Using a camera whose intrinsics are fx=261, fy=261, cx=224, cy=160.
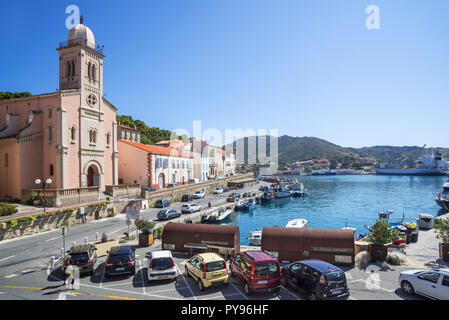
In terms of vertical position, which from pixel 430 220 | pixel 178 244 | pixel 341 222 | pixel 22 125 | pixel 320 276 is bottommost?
pixel 341 222

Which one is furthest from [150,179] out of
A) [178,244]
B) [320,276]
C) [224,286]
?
[320,276]

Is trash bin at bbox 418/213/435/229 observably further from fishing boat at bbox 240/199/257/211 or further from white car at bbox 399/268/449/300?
white car at bbox 399/268/449/300

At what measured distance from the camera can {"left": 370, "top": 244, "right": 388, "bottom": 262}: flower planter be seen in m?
14.2

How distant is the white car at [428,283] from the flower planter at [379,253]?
3892mm

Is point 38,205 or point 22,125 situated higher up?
point 22,125

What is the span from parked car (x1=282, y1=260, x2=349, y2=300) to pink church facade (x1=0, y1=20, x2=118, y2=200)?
3202 cm

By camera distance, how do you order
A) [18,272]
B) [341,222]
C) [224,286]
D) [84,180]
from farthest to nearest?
[341,222] → [84,180] → [18,272] → [224,286]

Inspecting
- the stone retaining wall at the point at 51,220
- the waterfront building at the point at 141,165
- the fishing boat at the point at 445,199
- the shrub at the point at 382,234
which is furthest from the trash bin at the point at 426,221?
the waterfront building at the point at 141,165

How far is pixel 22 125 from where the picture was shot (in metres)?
35.9

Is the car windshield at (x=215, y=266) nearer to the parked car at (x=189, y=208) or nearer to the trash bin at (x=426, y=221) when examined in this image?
the parked car at (x=189, y=208)

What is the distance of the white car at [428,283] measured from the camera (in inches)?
359

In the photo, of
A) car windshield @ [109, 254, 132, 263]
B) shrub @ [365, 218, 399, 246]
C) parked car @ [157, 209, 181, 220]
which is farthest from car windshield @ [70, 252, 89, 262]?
parked car @ [157, 209, 181, 220]
